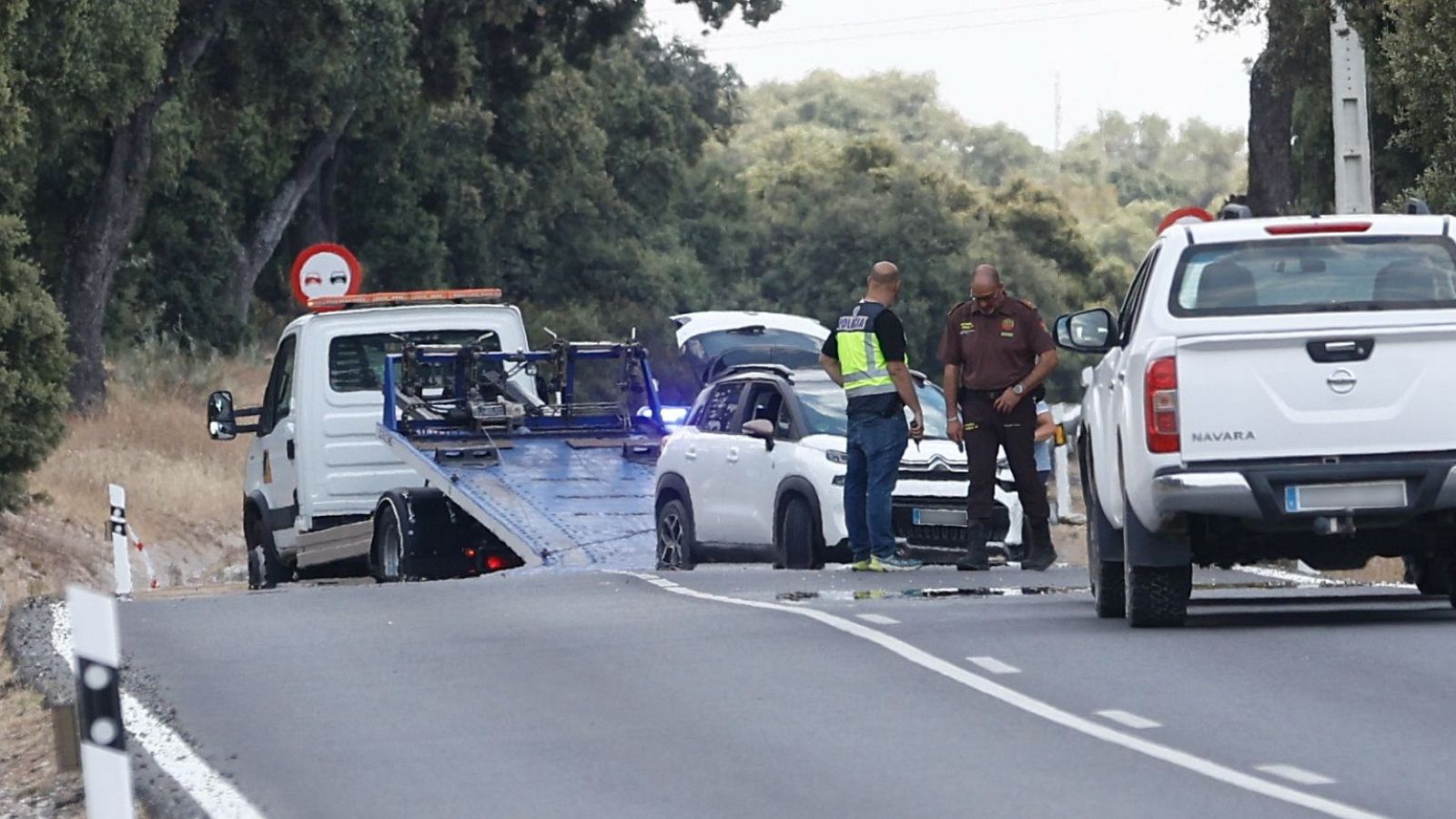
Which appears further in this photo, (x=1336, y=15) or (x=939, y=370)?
(x=939, y=370)

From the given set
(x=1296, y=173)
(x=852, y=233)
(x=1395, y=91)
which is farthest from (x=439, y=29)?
(x=852, y=233)

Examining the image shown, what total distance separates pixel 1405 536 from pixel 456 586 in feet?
20.8

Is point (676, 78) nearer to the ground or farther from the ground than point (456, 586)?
farther from the ground

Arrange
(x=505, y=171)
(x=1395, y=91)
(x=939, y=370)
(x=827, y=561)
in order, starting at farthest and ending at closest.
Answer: (x=939, y=370), (x=505, y=171), (x=1395, y=91), (x=827, y=561)

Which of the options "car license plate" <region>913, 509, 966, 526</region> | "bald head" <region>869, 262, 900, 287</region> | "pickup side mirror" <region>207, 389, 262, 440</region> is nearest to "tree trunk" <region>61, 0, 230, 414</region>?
"pickup side mirror" <region>207, 389, 262, 440</region>

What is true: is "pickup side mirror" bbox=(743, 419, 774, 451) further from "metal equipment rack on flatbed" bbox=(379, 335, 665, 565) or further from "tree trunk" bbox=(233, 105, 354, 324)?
"tree trunk" bbox=(233, 105, 354, 324)

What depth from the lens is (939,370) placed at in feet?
249

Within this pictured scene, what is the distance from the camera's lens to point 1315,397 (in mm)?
12328

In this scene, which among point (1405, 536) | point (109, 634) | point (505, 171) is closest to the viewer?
point (109, 634)

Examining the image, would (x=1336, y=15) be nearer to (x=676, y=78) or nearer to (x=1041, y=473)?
(x=1041, y=473)

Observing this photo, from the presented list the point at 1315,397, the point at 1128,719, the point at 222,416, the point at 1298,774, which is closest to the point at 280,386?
the point at 222,416

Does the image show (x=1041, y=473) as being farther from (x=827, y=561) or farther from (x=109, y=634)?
(x=109, y=634)

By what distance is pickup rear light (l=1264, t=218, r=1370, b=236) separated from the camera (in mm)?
12961

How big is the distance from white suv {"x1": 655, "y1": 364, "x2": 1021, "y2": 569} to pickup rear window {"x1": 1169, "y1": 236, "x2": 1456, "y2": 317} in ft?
20.4
